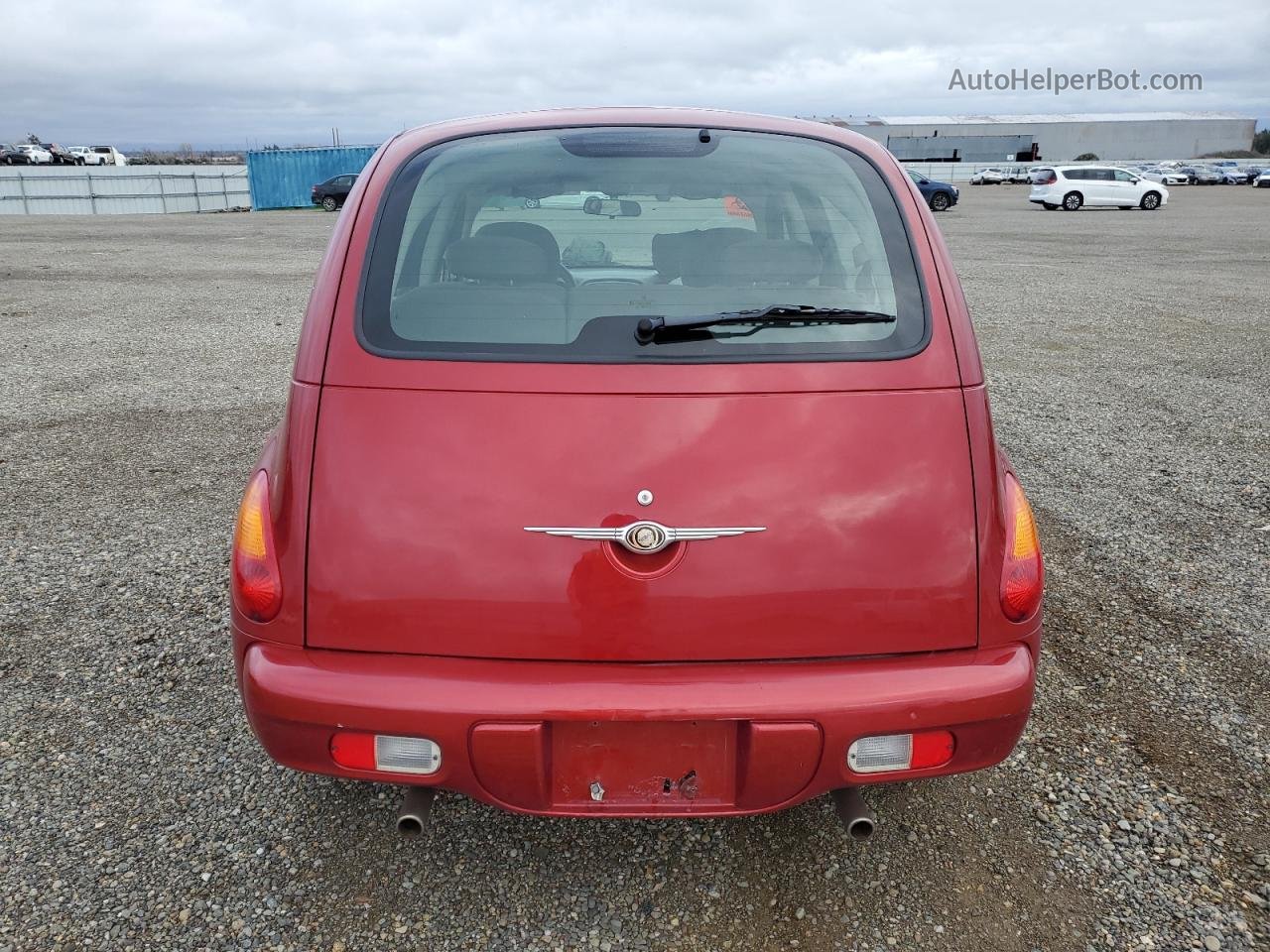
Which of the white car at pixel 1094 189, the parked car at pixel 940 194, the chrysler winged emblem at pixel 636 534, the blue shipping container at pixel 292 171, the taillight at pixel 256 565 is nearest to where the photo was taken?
the chrysler winged emblem at pixel 636 534

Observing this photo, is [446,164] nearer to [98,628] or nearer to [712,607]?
[712,607]

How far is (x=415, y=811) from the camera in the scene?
6.82 feet

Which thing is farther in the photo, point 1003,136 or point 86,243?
point 1003,136

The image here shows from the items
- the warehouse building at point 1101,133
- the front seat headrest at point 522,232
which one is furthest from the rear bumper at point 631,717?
the warehouse building at point 1101,133

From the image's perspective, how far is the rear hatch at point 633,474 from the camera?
187 centimetres

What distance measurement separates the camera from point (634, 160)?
238cm

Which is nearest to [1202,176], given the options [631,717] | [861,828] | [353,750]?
[861,828]

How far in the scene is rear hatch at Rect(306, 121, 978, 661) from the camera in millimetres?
1872

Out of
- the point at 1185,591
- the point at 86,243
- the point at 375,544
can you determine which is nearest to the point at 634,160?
the point at 375,544

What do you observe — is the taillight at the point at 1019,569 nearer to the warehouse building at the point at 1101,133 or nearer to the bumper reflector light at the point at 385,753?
the bumper reflector light at the point at 385,753

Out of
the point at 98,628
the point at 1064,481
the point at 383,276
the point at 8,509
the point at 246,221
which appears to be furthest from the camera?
the point at 246,221

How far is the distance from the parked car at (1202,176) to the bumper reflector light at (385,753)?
6748 cm

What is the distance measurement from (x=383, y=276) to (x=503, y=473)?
0.59 metres

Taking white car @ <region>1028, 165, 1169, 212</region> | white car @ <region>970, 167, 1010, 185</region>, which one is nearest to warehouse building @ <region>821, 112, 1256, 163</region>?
white car @ <region>970, 167, 1010, 185</region>
